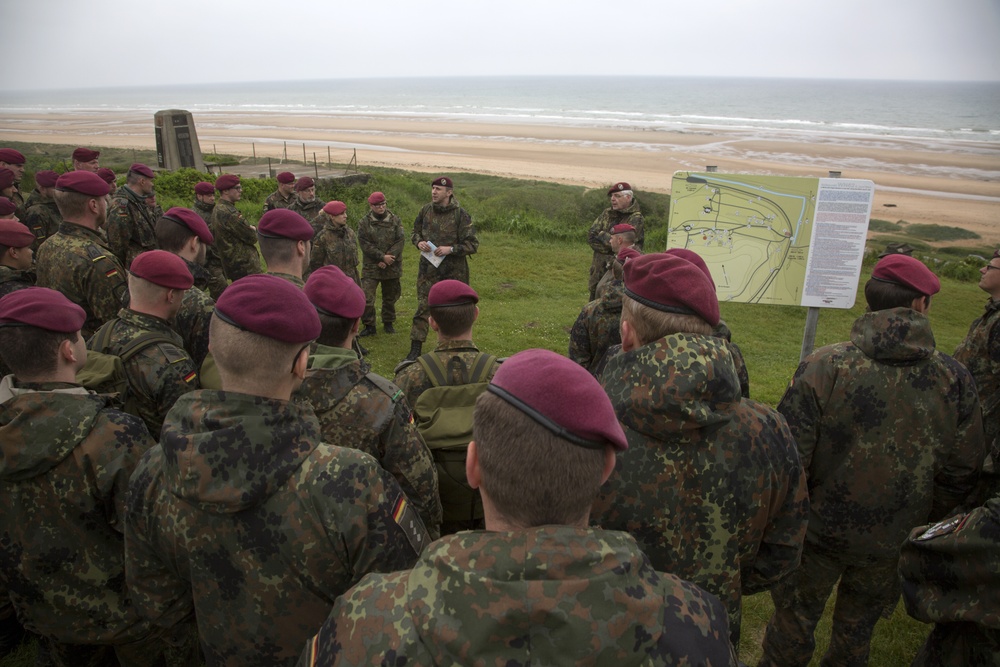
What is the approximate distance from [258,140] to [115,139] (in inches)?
514

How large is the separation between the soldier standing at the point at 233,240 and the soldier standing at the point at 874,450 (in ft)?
25.6

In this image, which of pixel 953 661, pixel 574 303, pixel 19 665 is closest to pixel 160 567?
pixel 19 665

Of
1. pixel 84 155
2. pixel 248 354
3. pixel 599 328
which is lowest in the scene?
pixel 599 328

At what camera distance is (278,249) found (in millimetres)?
4879

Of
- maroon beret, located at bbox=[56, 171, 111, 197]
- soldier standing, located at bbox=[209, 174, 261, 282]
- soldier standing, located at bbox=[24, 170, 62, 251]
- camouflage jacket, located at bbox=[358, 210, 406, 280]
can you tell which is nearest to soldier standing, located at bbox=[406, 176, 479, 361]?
camouflage jacket, located at bbox=[358, 210, 406, 280]

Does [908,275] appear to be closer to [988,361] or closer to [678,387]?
[678,387]

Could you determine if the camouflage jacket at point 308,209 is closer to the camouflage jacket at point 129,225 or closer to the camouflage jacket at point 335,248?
the camouflage jacket at point 335,248

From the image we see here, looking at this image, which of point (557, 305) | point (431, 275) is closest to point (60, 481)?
point (431, 275)

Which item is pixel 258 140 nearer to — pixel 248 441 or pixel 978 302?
pixel 978 302

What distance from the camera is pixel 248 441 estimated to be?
1.90 meters

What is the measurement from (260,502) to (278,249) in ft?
10.9

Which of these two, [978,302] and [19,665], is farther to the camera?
[978,302]

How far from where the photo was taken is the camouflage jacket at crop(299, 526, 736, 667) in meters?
1.21

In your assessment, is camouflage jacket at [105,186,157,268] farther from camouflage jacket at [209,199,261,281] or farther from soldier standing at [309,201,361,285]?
soldier standing at [309,201,361,285]
